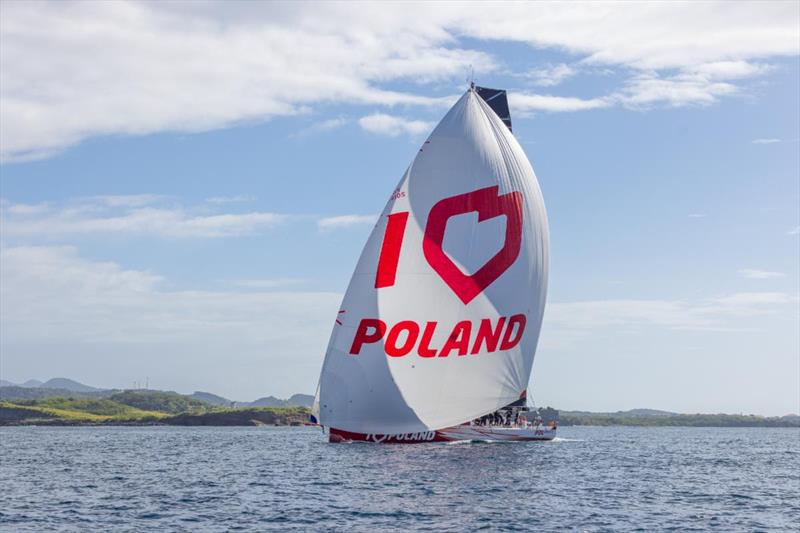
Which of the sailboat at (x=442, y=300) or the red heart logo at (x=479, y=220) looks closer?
the sailboat at (x=442, y=300)

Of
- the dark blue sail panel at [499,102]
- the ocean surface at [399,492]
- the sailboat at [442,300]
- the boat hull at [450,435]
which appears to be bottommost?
the ocean surface at [399,492]

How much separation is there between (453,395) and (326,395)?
942 cm

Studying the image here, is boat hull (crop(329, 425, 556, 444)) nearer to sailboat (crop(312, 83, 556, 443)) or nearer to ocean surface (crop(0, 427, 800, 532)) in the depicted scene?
sailboat (crop(312, 83, 556, 443))

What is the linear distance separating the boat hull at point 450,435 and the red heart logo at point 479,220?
10.8 metres

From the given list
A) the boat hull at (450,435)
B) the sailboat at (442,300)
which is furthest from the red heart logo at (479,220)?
the boat hull at (450,435)

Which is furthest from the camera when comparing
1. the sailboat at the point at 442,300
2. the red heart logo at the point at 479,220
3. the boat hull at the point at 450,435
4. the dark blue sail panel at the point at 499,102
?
the dark blue sail panel at the point at 499,102

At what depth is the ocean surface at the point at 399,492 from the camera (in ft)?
123

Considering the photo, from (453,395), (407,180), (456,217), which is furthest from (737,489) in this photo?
(407,180)

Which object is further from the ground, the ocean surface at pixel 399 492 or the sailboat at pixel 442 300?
the sailboat at pixel 442 300

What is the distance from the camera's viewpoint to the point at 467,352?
229 feet

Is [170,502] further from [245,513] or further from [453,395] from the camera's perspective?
[453,395]

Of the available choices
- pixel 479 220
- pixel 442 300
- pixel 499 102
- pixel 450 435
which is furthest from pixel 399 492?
pixel 499 102

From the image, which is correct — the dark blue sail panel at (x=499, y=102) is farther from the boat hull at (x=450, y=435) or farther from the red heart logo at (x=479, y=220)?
the boat hull at (x=450, y=435)

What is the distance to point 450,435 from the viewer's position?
7325 cm
